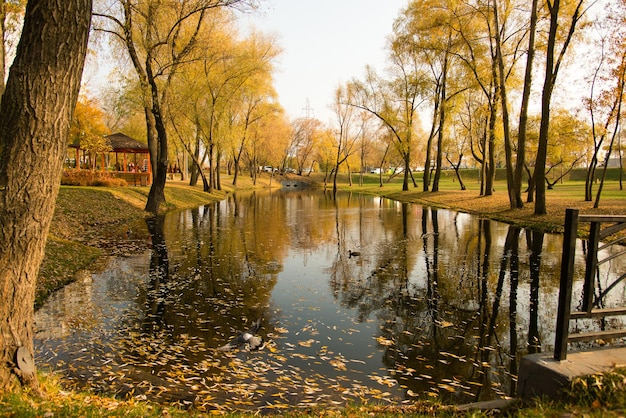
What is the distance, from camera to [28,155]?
416cm

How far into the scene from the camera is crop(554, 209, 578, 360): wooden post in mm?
4014

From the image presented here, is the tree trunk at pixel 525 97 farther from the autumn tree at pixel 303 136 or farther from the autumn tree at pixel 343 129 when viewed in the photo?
the autumn tree at pixel 303 136

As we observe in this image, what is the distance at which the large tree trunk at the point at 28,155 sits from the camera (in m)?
4.07

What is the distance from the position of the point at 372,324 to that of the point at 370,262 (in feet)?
17.3

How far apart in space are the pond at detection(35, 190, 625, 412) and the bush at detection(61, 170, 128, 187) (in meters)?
17.2

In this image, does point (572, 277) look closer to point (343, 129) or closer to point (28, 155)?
point (28, 155)

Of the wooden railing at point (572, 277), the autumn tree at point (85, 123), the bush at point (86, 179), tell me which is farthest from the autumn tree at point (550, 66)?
the autumn tree at point (85, 123)

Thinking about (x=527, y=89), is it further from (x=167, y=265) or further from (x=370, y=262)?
(x=167, y=265)

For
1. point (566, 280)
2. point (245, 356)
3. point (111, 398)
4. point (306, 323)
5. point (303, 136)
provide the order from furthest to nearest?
point (303, 136)
point (306, 323)
point (245, 356)
point (111, 398)
point (566, 280)

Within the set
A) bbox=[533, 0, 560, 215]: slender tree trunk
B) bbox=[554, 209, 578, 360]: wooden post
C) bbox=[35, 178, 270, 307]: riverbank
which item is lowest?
bbox=[35, 178, 270, 307]: riverbank

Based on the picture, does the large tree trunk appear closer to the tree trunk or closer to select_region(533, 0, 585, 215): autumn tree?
select_region(533, 0, 585, 215): autumn tree

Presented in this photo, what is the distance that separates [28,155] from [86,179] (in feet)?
89.1

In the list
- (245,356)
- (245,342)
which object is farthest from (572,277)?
(245,342)

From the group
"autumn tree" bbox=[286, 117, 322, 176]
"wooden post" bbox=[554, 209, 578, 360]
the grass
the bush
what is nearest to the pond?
the grass
